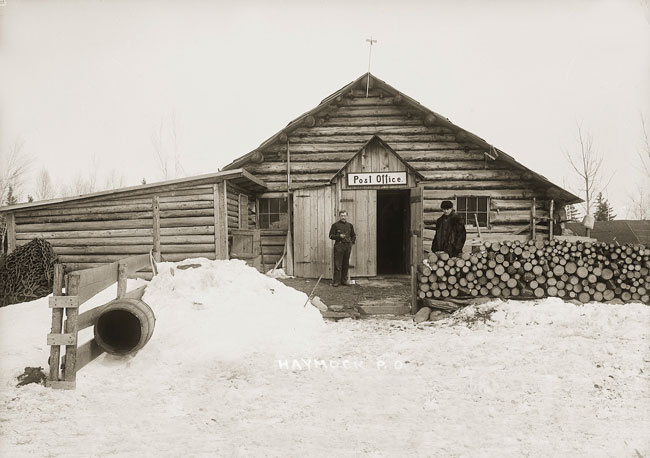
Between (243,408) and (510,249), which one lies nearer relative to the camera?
(243,408)

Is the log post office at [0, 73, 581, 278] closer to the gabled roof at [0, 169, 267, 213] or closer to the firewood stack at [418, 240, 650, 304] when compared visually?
the gabled roof at [0, 169, 267, 213]

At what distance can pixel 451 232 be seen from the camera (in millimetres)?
8812

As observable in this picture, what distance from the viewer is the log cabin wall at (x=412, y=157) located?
1276cm

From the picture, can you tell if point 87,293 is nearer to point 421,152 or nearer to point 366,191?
point 366,191

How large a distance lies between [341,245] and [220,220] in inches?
118

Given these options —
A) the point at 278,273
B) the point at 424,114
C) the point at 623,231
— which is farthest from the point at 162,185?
the point at 623,231

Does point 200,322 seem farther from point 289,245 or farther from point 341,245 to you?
point 289,245

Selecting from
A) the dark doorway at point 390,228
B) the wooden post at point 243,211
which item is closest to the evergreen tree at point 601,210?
the dark doorway at point 390,228

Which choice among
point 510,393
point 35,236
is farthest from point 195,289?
point 35,236

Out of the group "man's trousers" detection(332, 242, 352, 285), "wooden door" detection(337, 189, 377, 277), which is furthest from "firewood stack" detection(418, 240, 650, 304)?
"wooden door" detection(337, 189, 377, 277)

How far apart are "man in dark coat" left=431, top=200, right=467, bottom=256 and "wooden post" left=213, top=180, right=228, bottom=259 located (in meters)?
4.99

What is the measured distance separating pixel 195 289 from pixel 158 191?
13.6 ft

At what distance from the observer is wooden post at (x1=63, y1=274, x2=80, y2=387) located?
15.0 feet

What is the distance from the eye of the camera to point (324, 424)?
3.77 m
